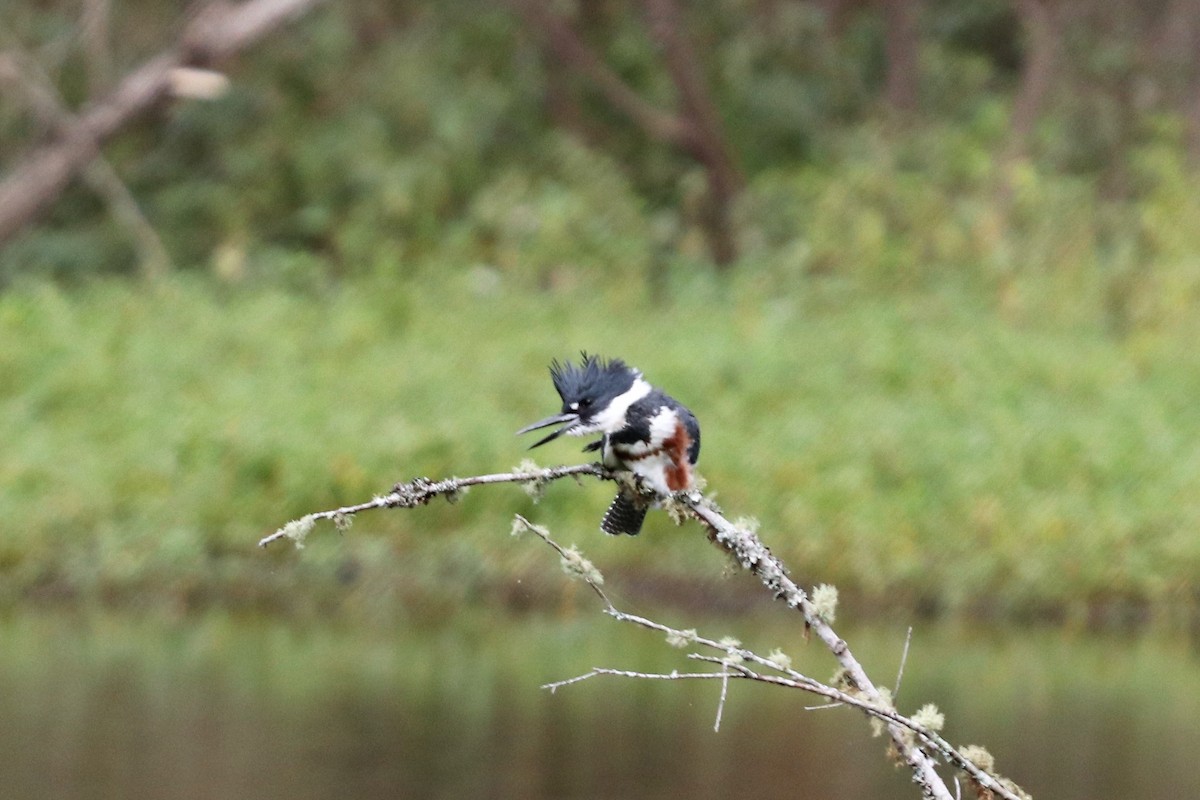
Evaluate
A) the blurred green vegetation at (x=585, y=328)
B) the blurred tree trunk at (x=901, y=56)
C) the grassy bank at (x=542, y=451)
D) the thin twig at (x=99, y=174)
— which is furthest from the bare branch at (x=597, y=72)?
the thin twig at (x=99, y=174)

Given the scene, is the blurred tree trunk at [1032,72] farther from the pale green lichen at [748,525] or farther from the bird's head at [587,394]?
the pale green lichen at [748,525]

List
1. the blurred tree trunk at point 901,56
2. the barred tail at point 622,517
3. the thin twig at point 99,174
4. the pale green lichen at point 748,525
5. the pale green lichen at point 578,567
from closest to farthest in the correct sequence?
the pale green lichen at point 578,567
the pale green lichen at point 748,525
the barred tail at point 622,517
the thin twig at point 99,174
the blurred tree trunk at point 901,56

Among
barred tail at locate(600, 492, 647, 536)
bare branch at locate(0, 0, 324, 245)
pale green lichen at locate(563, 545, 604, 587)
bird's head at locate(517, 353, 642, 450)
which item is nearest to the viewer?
pale green lichen at locate(563, 545, 604, 587)

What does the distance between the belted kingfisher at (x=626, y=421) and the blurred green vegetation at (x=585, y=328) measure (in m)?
4.56

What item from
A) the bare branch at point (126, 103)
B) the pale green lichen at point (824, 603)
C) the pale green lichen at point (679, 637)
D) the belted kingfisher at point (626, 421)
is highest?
the bare branch at point (126, 103)

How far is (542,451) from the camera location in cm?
953

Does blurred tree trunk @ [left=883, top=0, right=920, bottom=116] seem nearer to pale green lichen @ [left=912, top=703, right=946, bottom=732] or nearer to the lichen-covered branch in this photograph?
the lichen-covered branch

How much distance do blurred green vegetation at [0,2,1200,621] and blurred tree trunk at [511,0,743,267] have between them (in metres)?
0.19

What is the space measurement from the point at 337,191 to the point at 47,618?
5659 mm

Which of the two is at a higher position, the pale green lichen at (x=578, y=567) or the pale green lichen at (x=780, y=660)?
the pale green lichen at (x=578, y=567)

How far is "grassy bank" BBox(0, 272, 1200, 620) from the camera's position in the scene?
8672 mm

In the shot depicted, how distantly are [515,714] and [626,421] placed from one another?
12.4 feet

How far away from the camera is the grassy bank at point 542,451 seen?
28.5ft

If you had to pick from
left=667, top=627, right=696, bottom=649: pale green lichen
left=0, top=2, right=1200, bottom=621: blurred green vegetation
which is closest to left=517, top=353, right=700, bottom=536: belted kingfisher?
left=667, top=627, right=696, bottom=649: pale green lichen
